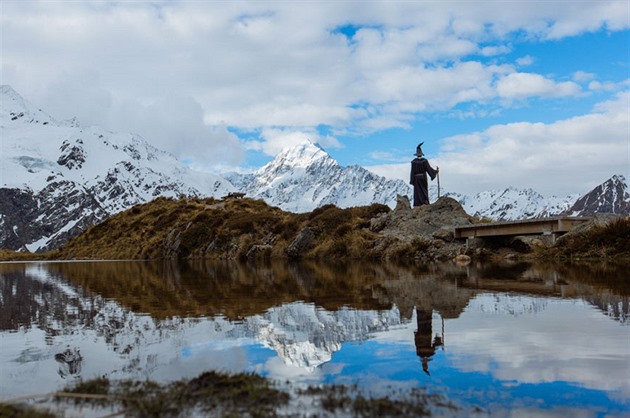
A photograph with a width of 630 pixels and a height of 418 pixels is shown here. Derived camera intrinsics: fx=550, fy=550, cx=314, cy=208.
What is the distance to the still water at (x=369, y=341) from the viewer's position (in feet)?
17.0

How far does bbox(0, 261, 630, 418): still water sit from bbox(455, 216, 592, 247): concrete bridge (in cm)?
1153

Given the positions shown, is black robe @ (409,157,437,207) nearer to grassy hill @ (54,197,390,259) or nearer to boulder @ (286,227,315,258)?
grassy hill @ (54,197,390,259)

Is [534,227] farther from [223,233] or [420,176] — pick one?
[223,233]

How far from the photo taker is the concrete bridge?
24359mm

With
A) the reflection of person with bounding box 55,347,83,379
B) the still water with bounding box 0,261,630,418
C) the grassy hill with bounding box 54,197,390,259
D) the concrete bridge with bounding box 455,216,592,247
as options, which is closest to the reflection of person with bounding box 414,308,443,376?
the still water with bounding box 0,261,630,418

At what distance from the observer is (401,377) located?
17.5 ft

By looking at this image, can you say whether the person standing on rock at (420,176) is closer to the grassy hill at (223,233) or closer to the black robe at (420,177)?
the black robe at (420,177)

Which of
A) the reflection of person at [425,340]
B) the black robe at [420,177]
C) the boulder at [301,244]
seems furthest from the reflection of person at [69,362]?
the black robe at [420,177]

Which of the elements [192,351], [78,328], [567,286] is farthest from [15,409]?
[567,286]

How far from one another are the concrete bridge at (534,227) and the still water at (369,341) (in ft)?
37.8

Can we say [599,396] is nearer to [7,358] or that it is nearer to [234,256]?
[7,358]

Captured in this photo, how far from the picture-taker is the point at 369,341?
7207 millimetres

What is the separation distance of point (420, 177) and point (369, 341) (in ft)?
102

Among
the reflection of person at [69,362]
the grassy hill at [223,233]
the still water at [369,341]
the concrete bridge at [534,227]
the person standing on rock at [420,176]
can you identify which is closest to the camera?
the still water at [369,341]
